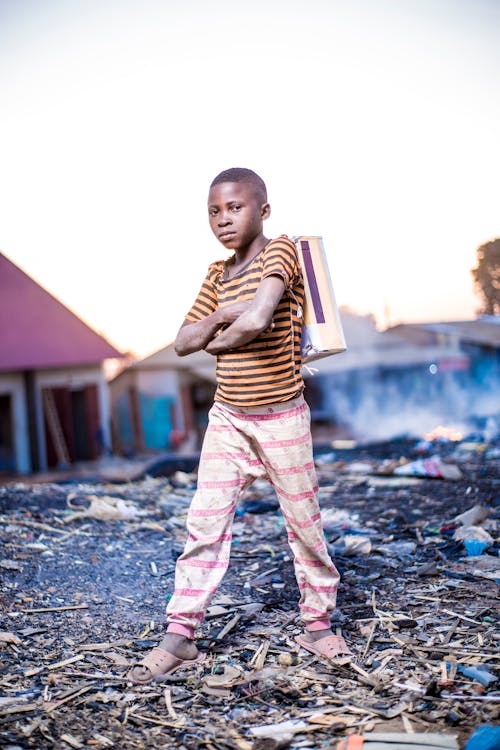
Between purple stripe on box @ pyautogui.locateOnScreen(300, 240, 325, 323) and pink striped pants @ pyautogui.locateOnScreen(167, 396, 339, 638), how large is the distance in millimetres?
385

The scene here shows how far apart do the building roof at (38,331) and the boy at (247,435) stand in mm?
15077

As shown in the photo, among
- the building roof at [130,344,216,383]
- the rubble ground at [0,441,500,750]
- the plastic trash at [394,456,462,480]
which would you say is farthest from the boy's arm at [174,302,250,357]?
the building roof at [130,344,216,383]

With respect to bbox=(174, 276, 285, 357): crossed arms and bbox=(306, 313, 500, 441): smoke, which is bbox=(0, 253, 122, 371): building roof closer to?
bbox=(306, 313, 500, 441): smoke

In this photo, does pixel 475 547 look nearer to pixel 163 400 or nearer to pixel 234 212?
pixel 234 212

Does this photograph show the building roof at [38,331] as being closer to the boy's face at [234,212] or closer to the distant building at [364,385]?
the distant building at [364,385]

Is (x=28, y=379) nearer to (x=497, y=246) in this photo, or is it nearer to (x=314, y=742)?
(x=497, y=246)

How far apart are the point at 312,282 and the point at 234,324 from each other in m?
0.48

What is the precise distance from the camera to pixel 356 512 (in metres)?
5.92

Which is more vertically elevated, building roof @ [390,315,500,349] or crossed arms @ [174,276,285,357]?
building roof @ [390,315,500,349]

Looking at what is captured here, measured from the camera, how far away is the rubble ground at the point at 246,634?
7.07ft

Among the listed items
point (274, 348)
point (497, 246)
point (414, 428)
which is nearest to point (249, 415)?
point (274, 348)

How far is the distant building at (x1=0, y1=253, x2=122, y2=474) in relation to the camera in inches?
662

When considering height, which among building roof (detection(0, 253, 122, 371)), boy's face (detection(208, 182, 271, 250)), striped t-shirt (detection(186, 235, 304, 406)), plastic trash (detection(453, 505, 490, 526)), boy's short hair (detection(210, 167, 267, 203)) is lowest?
plastic trash (detection(453, 505, 490, 526))

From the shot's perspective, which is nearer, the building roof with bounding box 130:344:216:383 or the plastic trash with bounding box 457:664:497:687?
the plastic trash with bounding box 457:664:497:687
